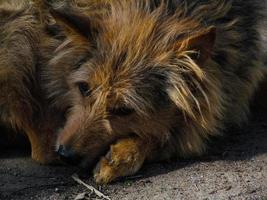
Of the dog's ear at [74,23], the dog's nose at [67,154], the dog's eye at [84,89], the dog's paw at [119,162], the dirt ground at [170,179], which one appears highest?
the dog's ear at [74,23]

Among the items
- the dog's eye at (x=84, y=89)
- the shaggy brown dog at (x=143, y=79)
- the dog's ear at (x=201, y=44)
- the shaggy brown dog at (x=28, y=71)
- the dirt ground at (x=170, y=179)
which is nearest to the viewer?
the dog's ear at (x=201, y=44)

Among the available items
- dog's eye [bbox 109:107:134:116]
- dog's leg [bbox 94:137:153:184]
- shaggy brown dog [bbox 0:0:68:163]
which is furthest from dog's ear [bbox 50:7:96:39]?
dog's leg [bbox 94:137:153:184]

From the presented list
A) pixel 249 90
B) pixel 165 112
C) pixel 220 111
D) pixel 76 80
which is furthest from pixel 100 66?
pixel 249 90

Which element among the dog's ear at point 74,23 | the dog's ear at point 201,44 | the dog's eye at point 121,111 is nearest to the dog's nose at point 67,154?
the dog's eye at point 121,111

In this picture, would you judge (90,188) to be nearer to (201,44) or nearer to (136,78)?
(136,78)

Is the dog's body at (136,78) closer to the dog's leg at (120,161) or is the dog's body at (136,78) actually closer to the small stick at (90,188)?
the dog's leg at (120,161)

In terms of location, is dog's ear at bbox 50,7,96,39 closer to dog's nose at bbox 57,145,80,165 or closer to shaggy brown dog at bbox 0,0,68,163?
shaggy brown dog at bbox 0,0,68,163

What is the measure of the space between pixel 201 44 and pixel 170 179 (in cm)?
102

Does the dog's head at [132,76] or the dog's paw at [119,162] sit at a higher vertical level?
the dog's head at [132,76]

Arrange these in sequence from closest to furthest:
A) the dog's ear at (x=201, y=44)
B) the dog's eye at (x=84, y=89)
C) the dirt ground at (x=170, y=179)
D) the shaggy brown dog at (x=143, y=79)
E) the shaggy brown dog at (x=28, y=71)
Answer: the dog's ear at (x=201, y=44) < the dirt ground at (x=170, y=179) < the shaggy brown dog at (x=143, y=79) < the dog's eye at (x=84, y=89) < the shaggy brown dog at (x=28, y=71)

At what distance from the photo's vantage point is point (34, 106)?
4.88 meters

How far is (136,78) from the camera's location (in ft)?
14.6

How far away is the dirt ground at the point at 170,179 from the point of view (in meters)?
4.32

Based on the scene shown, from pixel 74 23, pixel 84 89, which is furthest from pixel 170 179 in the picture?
pixel 74 23
